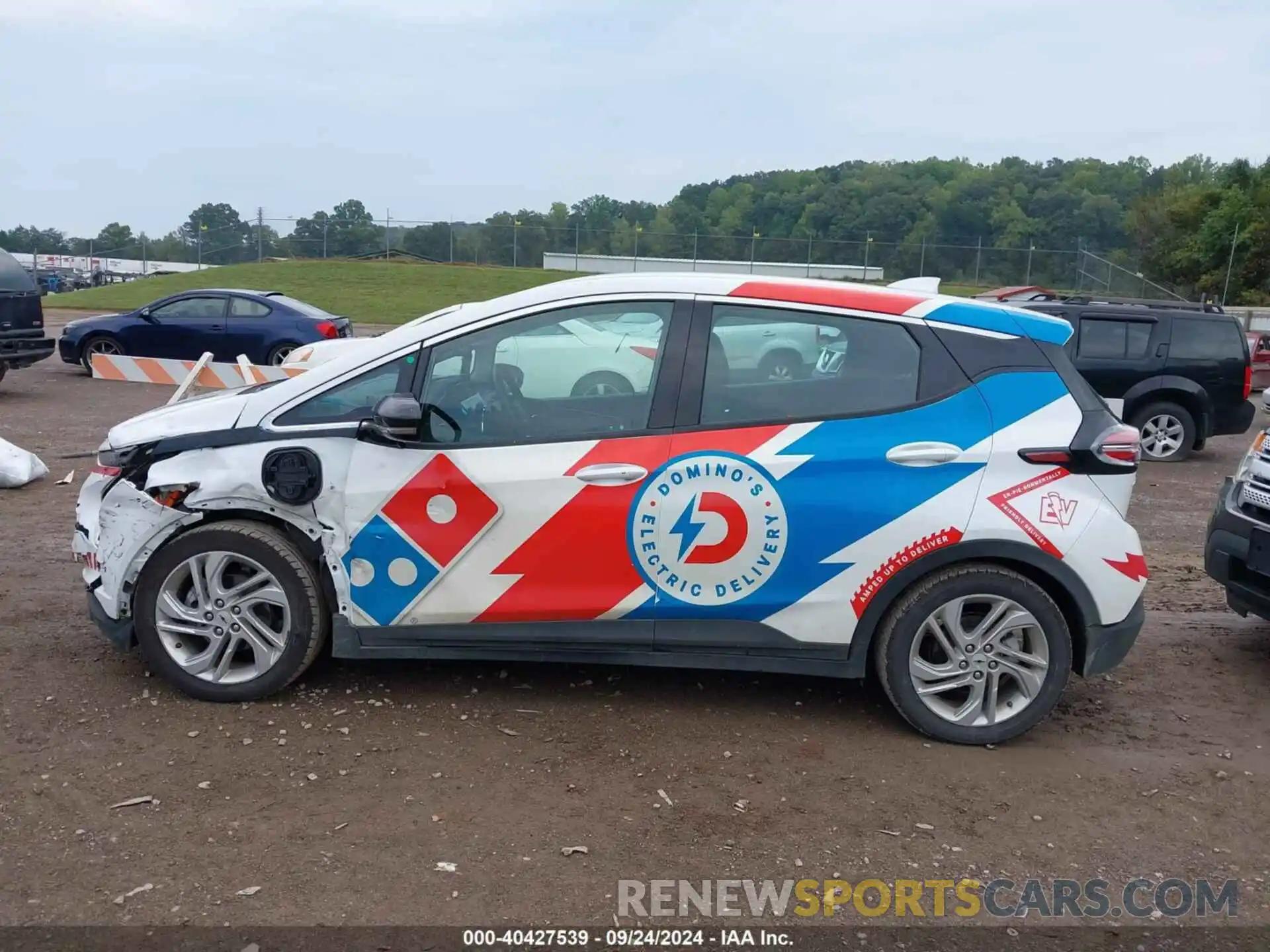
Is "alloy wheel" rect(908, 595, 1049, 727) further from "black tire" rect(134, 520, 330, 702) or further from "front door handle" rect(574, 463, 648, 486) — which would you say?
"black tire" rect(134, 520, 330, 702)

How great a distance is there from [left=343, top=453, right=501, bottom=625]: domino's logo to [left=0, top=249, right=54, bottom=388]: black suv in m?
11.3

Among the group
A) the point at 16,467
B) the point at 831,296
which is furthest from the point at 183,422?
the point at 16,467

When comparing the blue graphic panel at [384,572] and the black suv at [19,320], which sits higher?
the black suv at [19,320]

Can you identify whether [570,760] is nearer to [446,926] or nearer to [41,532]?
[446,926]

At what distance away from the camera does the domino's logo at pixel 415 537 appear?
13.8 feet

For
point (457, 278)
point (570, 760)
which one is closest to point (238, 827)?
point (570, 760)

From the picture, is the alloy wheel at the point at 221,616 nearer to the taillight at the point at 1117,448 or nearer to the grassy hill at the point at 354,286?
the taillight at the point at 1117,448

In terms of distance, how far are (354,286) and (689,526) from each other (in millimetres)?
41140

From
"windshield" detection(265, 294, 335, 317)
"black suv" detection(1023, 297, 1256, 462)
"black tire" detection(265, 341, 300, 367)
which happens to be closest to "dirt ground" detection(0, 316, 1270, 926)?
"black suv" detection(1023, 297, 1256, 462)

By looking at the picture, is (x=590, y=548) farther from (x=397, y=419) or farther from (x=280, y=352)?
(x=280, y=352)

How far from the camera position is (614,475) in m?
4.15

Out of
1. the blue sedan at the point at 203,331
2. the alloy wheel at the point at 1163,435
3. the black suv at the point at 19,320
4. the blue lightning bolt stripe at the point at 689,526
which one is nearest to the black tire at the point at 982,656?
the blue lightning bolt stripe at the point at 689,526

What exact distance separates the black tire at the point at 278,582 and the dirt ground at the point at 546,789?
10cm

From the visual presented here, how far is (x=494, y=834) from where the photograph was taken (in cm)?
351
